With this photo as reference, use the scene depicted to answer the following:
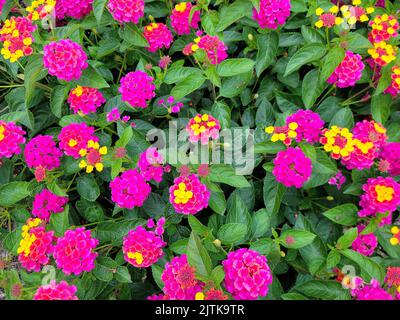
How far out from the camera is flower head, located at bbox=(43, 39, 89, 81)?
179 cm

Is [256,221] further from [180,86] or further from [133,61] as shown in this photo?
[133,61]

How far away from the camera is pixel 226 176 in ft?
5.67

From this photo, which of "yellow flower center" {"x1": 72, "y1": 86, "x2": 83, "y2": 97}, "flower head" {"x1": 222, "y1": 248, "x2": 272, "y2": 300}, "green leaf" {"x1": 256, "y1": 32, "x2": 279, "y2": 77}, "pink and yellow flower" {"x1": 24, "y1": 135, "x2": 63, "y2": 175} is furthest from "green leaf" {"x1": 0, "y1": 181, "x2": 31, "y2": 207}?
"green leaf" {"x1": 256, "y1": 32, "x2": 279, "y2": 77}

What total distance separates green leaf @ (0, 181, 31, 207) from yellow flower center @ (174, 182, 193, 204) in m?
0.82

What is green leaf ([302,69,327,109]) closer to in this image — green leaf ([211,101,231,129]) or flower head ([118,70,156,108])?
green leaf ([211,101,231,129])

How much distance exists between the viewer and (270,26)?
79.0 inches

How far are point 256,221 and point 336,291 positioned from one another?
45 centimetres

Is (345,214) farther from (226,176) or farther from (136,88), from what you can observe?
(136,88)

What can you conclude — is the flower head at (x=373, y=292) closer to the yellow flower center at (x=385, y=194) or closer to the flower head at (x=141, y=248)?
the yellow flower center at (x=385, y=194)

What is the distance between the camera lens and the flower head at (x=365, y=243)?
1746mm

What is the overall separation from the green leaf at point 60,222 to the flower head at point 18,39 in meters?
0.82

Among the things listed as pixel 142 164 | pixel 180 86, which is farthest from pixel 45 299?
pixel 180 86

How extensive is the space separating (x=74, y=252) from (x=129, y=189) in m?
0.34

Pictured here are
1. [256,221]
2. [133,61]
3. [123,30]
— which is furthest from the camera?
[133,61]
